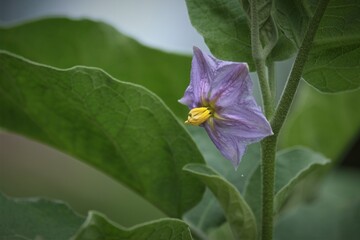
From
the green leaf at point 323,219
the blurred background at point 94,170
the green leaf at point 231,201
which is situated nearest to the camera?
the green leaf at point 231,201

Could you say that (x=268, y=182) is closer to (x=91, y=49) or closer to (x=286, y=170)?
(x=286, y=170)

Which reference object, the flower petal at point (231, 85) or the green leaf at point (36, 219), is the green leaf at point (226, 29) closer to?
the flower petal at point (231, 85)

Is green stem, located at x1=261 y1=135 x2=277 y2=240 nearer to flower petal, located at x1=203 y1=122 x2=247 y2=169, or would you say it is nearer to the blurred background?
flower petal, located at x1=203 y1=122 x2=247 y2=169

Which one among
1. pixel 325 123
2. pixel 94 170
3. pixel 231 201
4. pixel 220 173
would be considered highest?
pixel 231 201

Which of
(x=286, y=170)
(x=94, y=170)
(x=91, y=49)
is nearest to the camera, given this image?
(x=286, y=170)

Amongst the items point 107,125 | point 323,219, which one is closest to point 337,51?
point 107,125

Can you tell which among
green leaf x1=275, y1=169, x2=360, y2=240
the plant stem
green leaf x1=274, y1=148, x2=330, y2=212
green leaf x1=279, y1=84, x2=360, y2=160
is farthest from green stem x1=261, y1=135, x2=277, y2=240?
green leaf x1=279, y1=84, x2=360, y2=160

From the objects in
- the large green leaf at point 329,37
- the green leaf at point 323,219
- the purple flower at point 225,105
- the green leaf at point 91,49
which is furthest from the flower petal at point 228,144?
the green leaf at point 323,219
